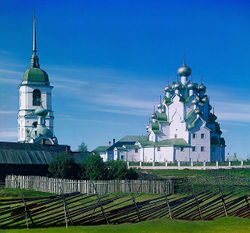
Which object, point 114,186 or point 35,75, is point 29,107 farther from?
point 114,186

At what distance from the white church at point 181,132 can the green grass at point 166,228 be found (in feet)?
211

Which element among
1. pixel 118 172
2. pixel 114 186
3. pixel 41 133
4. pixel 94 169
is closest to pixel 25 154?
pixel 94 169

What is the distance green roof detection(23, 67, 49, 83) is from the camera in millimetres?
105375

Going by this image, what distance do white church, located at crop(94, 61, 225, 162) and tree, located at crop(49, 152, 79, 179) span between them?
36514mm

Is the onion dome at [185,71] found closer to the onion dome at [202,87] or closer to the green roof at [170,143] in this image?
the onion dome at [202,87]

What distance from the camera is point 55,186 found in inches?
1836

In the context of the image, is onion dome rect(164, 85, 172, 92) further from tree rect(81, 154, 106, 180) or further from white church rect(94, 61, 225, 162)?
tree rect(81, 154, 106, 180)

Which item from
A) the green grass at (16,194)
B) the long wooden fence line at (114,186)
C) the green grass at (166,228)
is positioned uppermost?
the long wooden fence line at (114,186)

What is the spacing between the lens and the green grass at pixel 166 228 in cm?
2217

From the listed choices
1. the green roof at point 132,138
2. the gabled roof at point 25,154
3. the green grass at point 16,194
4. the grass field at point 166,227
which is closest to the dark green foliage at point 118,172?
the green grass at point 16,194

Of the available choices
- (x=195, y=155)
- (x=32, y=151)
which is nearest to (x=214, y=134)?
(x=195, y=155)

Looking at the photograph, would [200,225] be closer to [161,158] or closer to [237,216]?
[237,216]

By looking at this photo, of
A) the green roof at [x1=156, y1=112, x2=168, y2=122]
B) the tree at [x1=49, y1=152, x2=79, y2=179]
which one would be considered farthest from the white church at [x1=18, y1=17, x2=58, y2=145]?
the tree at [x1=49, y1=152, x2=79, y2=179]

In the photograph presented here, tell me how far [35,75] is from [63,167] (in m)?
54.8
